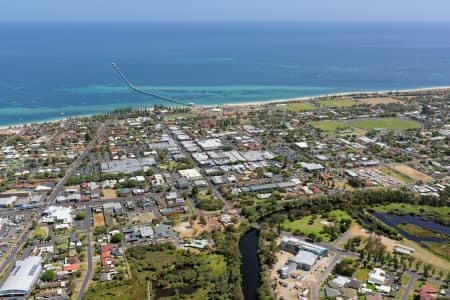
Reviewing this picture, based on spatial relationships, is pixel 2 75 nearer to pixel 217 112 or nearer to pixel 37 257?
pixel 217 112

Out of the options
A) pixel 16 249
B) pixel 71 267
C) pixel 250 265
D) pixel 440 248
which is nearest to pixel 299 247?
pixel 250 265

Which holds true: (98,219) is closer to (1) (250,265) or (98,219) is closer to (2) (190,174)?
(2) (190,174)

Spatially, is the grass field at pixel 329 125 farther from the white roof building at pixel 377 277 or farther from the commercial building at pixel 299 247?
the white roof building at pixel 377 277

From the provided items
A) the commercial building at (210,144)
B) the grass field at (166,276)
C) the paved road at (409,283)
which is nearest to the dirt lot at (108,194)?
the grass field at (166,276)

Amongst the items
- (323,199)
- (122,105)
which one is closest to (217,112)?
(122,105)

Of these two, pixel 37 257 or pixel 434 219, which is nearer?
pixel 37 257
